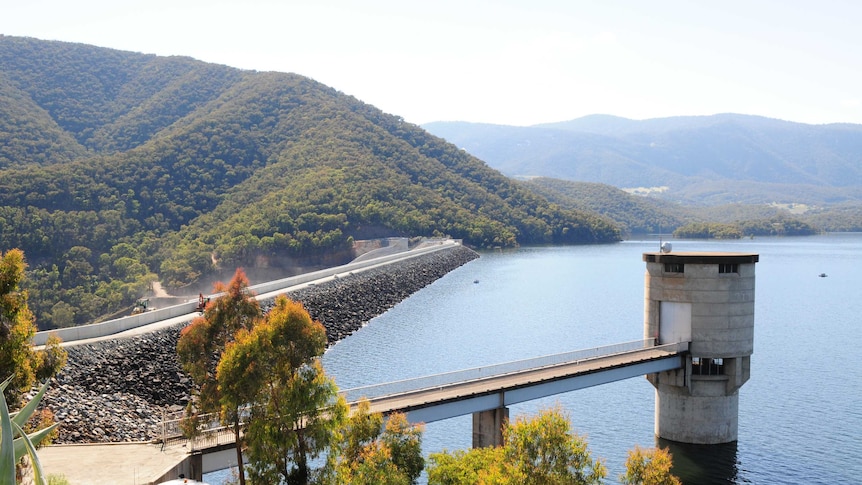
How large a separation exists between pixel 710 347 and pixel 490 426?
1061cm

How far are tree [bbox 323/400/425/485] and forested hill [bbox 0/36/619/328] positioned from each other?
65.1 meters

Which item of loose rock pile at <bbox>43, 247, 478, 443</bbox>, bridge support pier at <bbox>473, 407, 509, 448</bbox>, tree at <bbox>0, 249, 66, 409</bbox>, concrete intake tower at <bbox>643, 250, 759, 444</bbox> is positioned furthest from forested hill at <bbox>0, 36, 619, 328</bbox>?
tree at <bbox>0, 249, 66, 409</bbox>

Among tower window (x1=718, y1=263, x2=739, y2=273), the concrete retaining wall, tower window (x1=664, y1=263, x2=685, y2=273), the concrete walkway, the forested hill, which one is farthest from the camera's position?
the forested hill

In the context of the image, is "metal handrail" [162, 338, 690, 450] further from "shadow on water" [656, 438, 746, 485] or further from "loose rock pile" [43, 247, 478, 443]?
"shadow on water" [656, 438, 746, 485]

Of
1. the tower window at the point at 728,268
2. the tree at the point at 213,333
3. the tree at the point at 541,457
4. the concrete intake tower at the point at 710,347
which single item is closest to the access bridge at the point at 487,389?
the concrete intake tower at the point at 710,347

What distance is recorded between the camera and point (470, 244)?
167250mm

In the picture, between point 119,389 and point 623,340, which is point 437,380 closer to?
point 119,389

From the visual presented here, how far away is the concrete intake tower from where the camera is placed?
3195 centimetres

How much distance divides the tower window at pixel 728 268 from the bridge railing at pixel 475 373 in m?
3.66

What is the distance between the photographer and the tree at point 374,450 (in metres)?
18.1

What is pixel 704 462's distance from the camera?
30.4 m

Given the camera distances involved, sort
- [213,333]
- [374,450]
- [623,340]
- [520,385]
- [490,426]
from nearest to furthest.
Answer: [374,450] < [213,333] < [490,426] < [520,385] < [623,340]

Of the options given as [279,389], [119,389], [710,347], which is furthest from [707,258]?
[119,389]

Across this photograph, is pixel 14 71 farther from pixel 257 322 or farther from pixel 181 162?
pixel 257 322
